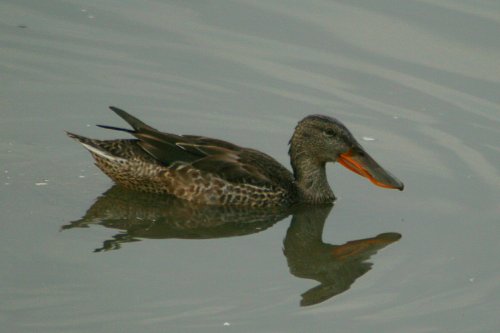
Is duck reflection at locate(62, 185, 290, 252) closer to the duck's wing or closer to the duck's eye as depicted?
the duck's wing

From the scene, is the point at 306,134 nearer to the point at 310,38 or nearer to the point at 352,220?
the point at 352,220

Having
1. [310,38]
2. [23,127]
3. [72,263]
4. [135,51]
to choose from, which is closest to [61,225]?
[72,263]

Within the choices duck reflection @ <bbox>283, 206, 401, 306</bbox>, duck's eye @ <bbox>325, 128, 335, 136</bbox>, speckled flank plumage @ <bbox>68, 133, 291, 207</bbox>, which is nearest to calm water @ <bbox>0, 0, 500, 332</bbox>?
duck reflection @ <bbox>283, 206, 401, 306</bbox>

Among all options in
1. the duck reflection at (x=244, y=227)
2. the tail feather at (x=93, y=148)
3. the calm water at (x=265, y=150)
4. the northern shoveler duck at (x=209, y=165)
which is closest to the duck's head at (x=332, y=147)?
the northern shoveler duck at (x=209, y=165)

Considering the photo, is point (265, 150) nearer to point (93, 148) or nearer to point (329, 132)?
point (329, 132)

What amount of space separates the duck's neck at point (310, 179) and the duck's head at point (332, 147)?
11mm

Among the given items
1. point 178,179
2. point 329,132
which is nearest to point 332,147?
point 329,132

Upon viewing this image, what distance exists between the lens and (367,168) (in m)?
11.5

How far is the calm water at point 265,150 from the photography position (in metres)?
9.12

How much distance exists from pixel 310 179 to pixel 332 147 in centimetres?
38

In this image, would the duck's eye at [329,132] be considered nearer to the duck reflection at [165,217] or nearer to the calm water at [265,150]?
the calm water at [265,150]

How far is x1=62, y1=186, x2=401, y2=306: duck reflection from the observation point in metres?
10.1

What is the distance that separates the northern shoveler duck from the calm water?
0.60 feet

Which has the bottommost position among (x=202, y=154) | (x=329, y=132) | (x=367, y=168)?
(x=202, y=154)
